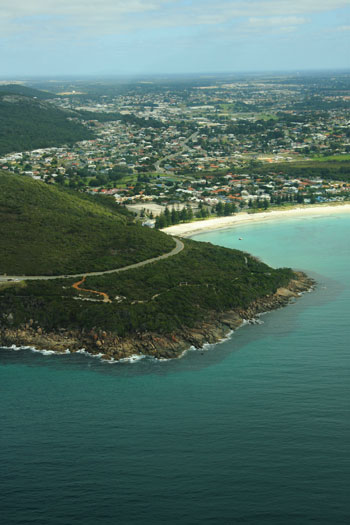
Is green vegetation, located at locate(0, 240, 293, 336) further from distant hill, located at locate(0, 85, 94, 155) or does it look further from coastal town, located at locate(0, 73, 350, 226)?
distant hill, located at locate(0, 85, 94, 155)

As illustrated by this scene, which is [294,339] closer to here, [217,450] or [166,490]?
[217,450]

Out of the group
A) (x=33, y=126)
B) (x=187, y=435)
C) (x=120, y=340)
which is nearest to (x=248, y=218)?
(x=120, y=340)

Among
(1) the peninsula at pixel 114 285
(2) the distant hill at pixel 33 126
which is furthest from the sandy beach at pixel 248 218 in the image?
(2) the distant hill at pixel 33 126

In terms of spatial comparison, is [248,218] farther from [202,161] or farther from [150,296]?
[202,161]

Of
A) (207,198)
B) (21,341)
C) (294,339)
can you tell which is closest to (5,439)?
(21,341)

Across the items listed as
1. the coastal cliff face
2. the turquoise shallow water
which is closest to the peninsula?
the coastal cliff face

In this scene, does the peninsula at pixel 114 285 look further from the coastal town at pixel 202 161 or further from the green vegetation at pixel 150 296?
the coastal town at pixel 202 161
